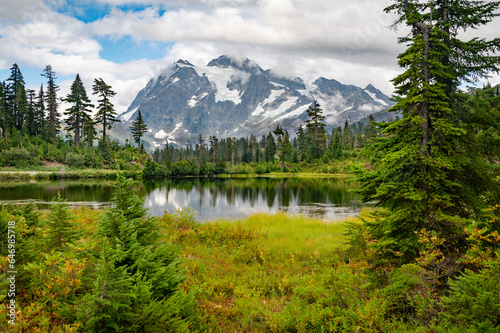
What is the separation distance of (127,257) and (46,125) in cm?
9018

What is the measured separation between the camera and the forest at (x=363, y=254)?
3543 millimetres

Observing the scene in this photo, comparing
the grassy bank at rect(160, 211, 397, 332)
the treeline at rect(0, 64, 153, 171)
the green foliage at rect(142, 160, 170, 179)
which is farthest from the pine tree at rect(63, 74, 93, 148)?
the grassy bank at rect(160, 211, 397, 332)

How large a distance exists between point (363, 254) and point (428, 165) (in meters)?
3.91

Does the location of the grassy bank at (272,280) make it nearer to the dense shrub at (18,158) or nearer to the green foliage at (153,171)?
the dense shrub at (18,158)

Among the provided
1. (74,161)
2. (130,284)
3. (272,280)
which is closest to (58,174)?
(74,161)

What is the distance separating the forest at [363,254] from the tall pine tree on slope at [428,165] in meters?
0.04

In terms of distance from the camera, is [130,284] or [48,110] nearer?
[130,284]

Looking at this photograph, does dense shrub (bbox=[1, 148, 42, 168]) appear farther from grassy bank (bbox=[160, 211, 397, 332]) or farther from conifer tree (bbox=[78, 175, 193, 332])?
conifer tree (bbox=[78, 175, 193, 332])

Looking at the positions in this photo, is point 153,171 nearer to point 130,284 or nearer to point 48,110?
point 48,110

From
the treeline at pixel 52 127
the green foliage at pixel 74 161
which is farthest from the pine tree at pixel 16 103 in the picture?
the green foliage at pixel 74 161

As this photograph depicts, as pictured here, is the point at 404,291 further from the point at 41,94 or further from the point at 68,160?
the point at 41,94

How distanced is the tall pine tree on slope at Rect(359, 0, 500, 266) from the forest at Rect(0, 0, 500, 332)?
38 mm

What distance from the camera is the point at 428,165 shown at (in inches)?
269

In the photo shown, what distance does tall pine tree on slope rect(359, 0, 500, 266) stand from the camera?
21.2ft
